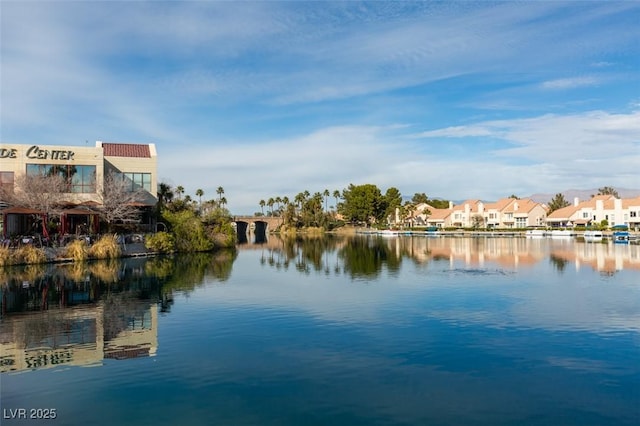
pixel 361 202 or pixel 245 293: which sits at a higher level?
pixel 361 202

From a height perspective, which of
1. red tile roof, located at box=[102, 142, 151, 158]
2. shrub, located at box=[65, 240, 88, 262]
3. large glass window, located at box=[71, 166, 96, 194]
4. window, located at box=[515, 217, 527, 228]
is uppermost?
red tile roof, located at box=[102, 142, 151, 158]

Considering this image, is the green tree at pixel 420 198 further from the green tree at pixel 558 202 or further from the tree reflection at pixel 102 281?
the tree reflection at pixel 102 281

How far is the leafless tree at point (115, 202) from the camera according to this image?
4538cm

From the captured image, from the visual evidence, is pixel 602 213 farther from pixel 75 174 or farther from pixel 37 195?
pixel 37 195

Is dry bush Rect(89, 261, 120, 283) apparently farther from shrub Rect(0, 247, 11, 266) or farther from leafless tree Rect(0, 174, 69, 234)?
leafless tree Rect(0, 174, 69, 234)

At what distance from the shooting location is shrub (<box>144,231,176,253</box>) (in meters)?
47.1

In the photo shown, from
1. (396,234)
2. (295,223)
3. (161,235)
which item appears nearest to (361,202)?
(295,223)

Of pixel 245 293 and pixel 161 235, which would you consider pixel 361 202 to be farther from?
pixel 245 293

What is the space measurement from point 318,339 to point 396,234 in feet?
300

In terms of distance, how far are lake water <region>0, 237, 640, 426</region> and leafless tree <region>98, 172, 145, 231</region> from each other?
655 inches

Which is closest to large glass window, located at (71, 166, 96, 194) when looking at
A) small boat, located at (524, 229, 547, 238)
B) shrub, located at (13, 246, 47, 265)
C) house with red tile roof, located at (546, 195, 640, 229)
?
shrub, located at (13, 246, 47, 265)

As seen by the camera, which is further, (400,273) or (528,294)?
(400,273)

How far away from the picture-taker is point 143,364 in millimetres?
13867

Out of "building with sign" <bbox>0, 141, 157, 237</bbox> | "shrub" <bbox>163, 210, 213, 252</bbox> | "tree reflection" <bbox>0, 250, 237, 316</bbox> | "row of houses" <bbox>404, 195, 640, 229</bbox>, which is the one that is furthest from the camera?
"row of houses" <bbox>404, 195, 640, 229</bbox>
